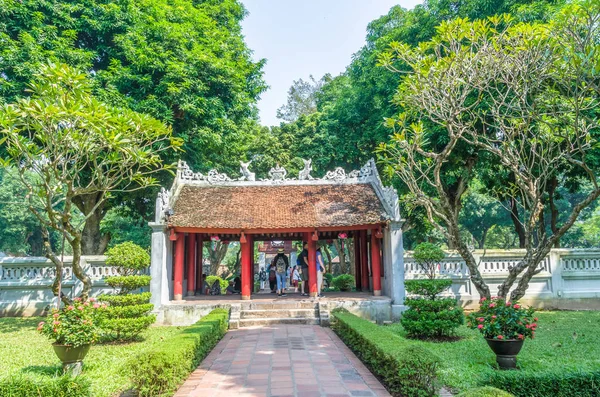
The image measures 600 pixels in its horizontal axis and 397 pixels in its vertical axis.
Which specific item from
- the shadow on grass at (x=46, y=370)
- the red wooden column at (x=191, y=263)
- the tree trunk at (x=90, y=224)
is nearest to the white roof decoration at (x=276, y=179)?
the red wooden column at (x=191, y=263)

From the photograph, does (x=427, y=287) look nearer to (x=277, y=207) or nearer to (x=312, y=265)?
(x=312, y=265)

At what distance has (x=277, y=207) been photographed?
13.2 meters

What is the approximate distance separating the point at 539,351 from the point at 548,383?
9.41ft

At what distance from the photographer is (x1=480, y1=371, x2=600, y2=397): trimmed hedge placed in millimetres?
4848

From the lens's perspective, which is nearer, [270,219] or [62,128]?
[62,128]

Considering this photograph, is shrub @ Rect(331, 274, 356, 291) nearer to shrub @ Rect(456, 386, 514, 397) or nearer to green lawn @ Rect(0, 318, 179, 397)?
green lawn @ Rect(0, 318, 179, 397)

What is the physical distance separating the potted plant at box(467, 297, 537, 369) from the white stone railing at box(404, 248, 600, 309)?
6886mm

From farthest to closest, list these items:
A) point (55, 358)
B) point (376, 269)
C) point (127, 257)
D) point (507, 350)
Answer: point (376, 269)
point (127, 257)
point (55, 358)
point (507, 350)

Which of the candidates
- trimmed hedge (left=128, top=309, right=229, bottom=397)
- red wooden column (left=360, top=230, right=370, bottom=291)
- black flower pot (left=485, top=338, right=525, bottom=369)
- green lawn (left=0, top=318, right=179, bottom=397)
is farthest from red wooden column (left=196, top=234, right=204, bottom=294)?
black flower pot (left=485, top=338, right=525, bottom=369)

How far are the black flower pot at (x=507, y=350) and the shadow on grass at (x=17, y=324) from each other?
10589 mm

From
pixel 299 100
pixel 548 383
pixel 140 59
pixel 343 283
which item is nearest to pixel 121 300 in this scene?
pixel 548 383

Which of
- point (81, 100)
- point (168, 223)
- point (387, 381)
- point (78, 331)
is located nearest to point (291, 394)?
point (387, 381)

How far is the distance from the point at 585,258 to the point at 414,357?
11.4 m

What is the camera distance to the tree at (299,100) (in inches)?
1237
